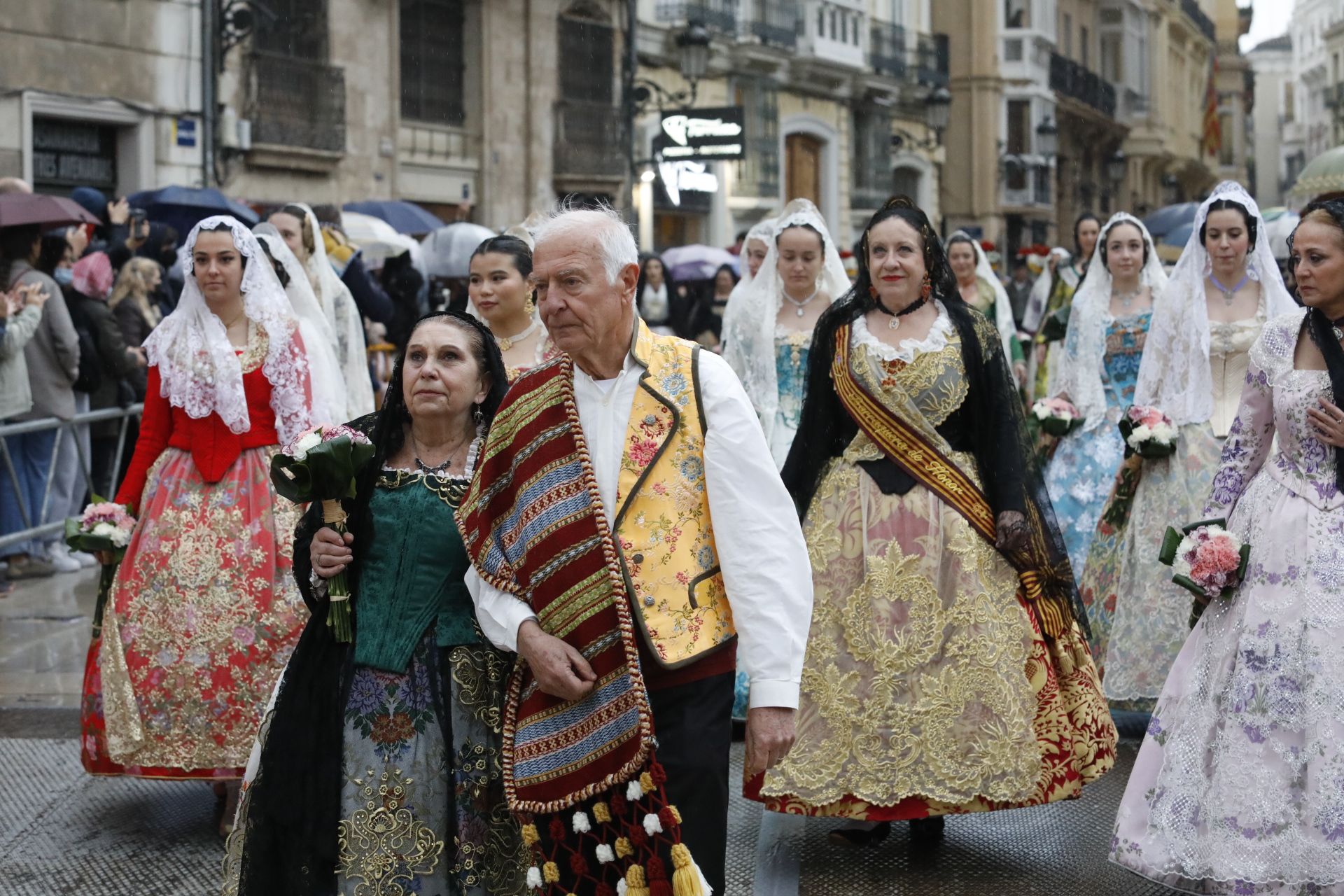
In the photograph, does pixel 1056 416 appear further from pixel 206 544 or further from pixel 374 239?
pixel 374 239

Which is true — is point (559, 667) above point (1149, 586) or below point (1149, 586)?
above

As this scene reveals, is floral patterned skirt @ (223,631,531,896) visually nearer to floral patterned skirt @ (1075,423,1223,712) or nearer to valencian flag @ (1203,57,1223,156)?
floral patterned skirt @ (1075,423,1223,712)

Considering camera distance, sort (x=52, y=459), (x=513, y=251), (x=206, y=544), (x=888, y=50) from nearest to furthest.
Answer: (x=206, y=544)
(x=513, y=251)
(x=52, y=459)
(x=888, y=50)

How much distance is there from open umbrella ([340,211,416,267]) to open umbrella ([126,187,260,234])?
0.99 meters

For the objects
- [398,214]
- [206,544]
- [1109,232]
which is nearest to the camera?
[206,544]

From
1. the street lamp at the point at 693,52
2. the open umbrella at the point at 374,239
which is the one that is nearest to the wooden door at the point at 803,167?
the street lamp at the point at 693,52

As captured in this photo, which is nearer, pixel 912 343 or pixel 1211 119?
pixel 912 343

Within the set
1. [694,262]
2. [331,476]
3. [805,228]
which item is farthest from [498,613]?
[694,262]

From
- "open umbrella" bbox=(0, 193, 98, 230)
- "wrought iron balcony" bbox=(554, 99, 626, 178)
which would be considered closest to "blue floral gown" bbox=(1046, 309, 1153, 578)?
"open umbrella" bbox=(0, 193, 98, 230)

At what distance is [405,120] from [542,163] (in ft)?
8.35

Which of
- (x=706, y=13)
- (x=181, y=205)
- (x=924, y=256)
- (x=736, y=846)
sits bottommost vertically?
(x=736, y=846)

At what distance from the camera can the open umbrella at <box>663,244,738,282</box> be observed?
2084 centimetres

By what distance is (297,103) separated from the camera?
19.8 metres

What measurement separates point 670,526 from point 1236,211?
435cm
